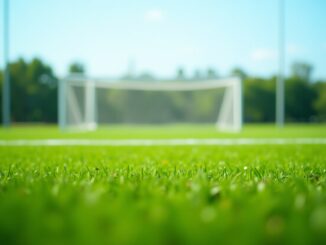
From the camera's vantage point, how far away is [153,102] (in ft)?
90.1

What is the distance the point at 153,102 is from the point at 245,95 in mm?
28688

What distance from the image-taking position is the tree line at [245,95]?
1907 inches

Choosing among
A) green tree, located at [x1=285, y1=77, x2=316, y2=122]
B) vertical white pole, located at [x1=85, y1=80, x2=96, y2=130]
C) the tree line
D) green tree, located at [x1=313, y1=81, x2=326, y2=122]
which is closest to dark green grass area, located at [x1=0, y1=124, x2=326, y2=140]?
vertical white pole, located at [x1=85, y1=80, x2=96, y2=130]

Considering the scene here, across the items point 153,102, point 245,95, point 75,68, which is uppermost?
point 75,68

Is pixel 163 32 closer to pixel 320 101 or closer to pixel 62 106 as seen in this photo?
pixel 62 106

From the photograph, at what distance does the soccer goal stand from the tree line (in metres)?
19.4

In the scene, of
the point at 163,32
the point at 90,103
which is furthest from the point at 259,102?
the point at 90,103

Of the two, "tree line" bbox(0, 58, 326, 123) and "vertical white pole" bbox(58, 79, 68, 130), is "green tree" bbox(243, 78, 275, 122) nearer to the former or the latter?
"tree line" bbox(0, 58, 326, 123)

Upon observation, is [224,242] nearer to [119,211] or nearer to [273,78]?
[119,211]

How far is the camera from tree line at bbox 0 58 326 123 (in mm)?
48438

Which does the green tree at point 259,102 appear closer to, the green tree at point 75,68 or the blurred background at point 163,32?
the blurred background at point 163,32

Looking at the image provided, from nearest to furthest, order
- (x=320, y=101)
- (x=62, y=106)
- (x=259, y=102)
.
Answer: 1. (x=62, y=106)
2. (x=259, y=102)
3. (x=320, y=101)

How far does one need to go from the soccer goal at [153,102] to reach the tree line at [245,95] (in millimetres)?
19371

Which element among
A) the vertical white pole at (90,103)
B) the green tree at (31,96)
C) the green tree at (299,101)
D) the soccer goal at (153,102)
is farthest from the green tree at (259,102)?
the vertical white pole at (90,103)
